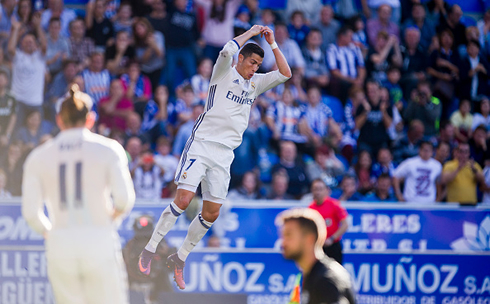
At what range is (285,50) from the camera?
15.0 meters

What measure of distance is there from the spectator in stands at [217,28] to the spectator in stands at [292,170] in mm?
3170

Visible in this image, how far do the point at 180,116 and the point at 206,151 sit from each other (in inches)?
222

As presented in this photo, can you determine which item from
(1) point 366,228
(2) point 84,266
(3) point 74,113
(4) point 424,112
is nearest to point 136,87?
A: (1) point 366,228

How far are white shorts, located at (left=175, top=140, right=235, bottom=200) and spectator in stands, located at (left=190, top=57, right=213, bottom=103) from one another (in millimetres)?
5814

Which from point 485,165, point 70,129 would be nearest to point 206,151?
point 70,129

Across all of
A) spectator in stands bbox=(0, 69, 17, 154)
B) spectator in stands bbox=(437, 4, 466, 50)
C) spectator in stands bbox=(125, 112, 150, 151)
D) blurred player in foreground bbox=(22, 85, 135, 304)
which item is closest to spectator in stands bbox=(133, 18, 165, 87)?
spectator in stands bbox=(125, 112, 150, 151)

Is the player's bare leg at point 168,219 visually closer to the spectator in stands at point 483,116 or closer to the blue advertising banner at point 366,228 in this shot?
the blue advertising banner at point 366,228

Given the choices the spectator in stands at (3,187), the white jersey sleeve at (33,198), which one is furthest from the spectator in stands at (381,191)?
the white jersey sleeve at (33,198)

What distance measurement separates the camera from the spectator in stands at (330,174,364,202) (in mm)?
12961

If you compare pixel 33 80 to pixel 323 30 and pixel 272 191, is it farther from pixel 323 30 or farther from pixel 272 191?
pixel 323 30

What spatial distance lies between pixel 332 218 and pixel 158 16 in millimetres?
6279

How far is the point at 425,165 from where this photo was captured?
13375 millimetres

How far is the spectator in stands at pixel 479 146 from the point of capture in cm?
1472

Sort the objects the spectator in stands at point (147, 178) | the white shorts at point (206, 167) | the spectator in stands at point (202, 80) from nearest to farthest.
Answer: the white shorts at point (206, 167) → the spectator in stands at point (147, 178) → the spectator in stands at point (202, 80)
